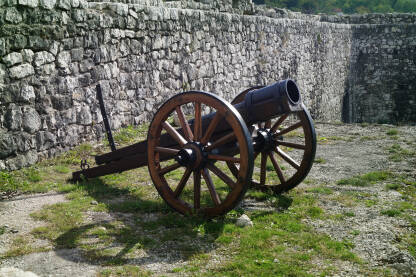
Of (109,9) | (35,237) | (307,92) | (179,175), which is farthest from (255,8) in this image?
(35,237)

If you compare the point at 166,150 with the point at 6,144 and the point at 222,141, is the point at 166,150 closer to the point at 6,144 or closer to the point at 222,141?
the point at 222,141

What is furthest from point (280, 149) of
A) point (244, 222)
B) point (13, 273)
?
point (13, 273)

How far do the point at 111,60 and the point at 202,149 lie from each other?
12.6ft

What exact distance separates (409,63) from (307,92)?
6611mm

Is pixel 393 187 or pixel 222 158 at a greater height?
pixel 222 158

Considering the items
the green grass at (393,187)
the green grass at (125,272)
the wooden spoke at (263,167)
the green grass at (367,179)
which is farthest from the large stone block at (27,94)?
the green grass at (393,187)

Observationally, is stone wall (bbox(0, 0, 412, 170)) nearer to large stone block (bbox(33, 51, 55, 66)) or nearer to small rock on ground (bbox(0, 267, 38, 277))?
large stone block (bbox(33, 51, 55, 66))

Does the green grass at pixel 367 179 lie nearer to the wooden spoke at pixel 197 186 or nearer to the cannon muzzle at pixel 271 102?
the cannon muzzle at pixel 271 102

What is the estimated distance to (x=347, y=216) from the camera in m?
4.73

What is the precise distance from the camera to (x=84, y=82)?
7.17 meters

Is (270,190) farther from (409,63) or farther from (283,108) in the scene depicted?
(409,63)

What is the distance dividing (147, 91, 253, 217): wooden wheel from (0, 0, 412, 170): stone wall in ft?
7.58

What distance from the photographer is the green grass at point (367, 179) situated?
591cm

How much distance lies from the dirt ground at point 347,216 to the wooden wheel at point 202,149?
636mm
